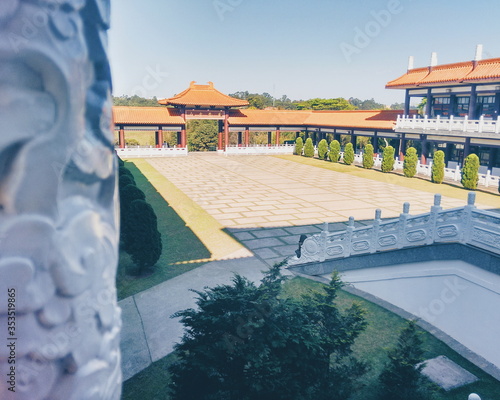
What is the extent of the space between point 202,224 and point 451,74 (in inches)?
634

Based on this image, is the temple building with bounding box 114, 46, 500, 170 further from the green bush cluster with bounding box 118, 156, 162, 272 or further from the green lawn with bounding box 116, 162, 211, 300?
the green bush cluster with bounding box 118, 156, 162, 272

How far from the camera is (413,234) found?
6754 mm

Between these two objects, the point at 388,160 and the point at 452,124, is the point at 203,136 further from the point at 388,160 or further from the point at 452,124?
the point at 452,124

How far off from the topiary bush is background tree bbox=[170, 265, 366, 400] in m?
24.8

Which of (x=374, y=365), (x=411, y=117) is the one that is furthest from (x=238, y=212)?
(x=411, y=117)

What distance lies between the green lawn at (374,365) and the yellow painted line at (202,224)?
8.66 feet

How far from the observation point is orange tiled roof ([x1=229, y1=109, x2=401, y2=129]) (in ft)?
88.6

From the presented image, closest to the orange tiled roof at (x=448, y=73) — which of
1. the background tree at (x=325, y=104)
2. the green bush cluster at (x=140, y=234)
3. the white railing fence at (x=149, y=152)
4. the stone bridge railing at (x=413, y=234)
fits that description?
the stone bridge railing at (x=413, y=234)

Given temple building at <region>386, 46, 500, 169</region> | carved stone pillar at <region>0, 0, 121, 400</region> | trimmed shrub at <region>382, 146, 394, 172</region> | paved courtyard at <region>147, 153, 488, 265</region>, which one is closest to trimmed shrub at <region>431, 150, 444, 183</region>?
temple building at <region>386, 46, 500, 169</region>

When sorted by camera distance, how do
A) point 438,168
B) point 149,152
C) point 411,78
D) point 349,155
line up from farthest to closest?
point 149,152 < point 349,155 < point 411,78 < point 438,168

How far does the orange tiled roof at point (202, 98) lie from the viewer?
29484 mm

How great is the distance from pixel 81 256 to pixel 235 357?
9.95 ft

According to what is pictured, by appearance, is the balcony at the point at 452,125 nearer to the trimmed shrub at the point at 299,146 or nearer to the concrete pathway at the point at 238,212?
the concrete pathway at the point at 238,212

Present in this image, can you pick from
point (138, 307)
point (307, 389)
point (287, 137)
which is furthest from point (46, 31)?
point (287, 137)
